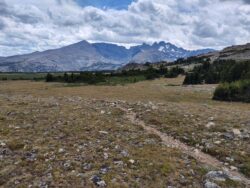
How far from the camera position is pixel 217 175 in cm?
1609

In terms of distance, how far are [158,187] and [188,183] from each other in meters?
1.54

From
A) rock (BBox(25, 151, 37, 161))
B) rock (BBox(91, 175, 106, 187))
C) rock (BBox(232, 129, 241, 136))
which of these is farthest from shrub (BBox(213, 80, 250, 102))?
rock (BBox(91, 175, 106, 187))

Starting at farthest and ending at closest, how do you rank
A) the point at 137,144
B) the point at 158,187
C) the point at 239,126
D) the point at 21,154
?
the point at 239,126 < the point at 137,144 < the point at 21,154 < the point at 158,187

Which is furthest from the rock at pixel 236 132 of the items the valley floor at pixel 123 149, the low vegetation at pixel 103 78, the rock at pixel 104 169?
the low vegetation at pixel 103 78

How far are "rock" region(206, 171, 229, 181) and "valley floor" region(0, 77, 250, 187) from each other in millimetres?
32

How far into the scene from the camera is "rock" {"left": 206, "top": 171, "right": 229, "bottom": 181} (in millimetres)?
15805

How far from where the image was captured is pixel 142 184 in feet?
49.0

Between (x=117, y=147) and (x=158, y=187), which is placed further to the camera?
(x=117, y=147)

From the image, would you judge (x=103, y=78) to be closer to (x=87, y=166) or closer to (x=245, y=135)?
(x=245, y=135)

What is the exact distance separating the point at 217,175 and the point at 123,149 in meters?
5.54

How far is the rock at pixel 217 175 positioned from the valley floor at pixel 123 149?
0.03 metres

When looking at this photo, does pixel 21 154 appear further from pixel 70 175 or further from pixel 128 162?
pixel 128 162

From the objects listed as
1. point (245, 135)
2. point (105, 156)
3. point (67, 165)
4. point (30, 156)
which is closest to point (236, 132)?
point (245, 135)

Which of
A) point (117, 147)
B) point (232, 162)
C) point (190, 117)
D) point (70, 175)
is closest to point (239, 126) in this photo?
point (190, 117)
